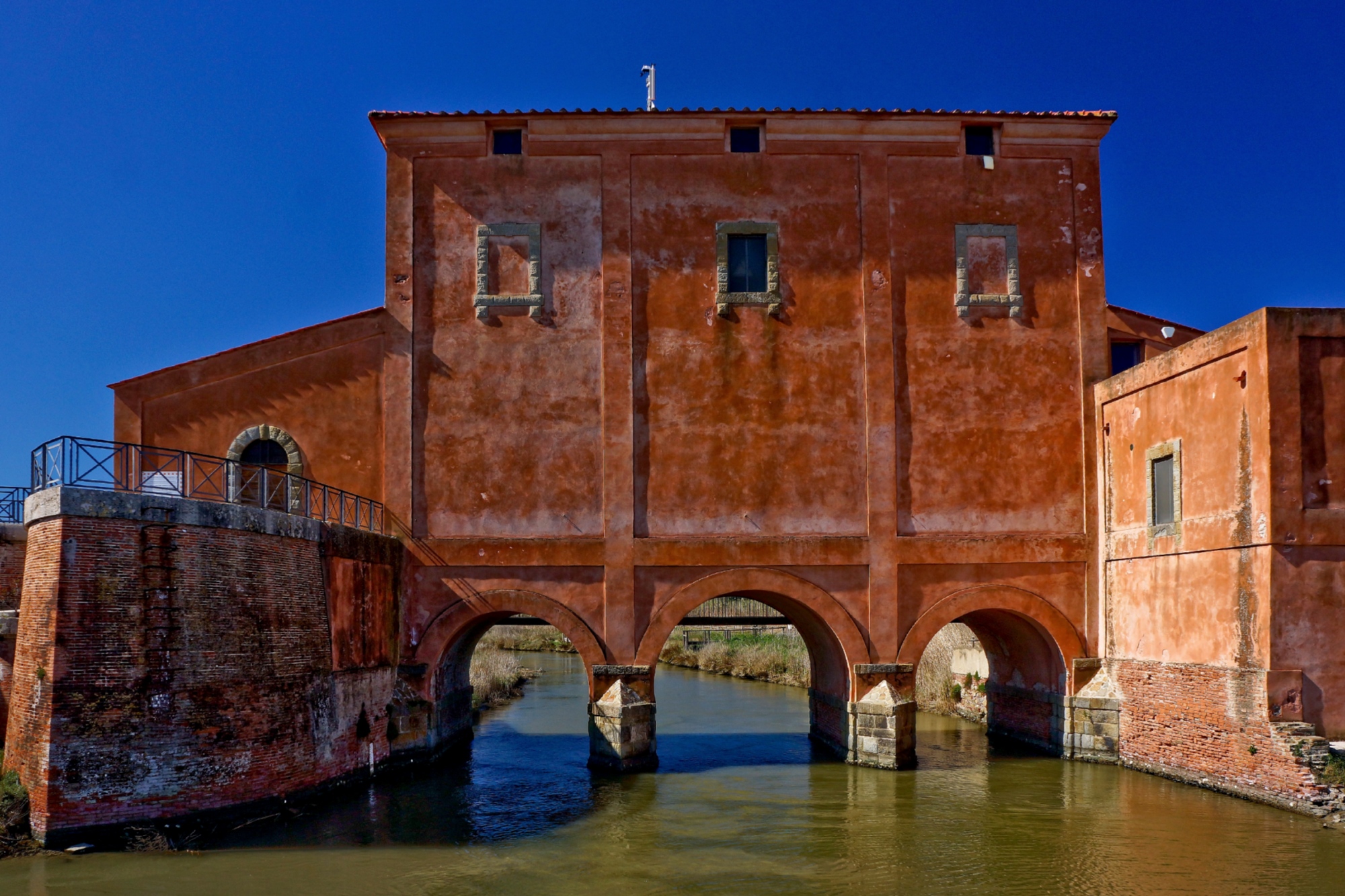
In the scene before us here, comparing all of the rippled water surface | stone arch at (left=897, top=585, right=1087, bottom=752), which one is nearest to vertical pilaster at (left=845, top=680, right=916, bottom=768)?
the rippled water surface

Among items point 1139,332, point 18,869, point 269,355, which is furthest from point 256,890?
point 1139,332

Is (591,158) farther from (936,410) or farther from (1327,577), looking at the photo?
(1327,577)

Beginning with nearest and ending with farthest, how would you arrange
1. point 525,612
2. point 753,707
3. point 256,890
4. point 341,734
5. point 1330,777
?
1. point 256,890
2. point 1330,777
3. point 341,734
4. point 525,612
5. point 753,707

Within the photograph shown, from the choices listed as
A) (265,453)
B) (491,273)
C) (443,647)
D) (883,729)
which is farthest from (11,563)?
(883,729)

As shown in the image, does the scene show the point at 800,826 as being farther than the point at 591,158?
No

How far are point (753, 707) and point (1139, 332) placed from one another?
42.7 ft

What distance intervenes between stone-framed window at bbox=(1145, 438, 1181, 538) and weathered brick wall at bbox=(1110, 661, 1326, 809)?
6.93ft

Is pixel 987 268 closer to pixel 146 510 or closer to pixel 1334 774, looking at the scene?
pixel 1334 774

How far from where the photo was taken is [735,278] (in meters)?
18.9

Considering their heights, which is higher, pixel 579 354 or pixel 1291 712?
pixel 579 354

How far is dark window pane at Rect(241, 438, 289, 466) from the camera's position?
1848cm

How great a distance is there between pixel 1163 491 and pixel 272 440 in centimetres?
1482

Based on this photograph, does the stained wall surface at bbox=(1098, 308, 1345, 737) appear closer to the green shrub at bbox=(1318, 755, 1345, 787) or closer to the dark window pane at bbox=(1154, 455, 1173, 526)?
the dark window pane at bbox=(1154, 455, 1173, 526)

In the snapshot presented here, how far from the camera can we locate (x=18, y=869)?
11.4 meters
